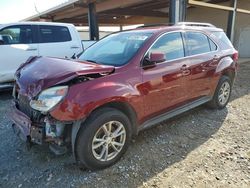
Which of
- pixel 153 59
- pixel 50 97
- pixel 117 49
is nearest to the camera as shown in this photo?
pixel 50 97

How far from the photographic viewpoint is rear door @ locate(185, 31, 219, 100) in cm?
428

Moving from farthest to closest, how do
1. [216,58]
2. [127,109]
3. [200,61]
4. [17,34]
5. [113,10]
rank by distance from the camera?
[113,10] → [17,34] → [216,58] → [200,61] → [127,109]

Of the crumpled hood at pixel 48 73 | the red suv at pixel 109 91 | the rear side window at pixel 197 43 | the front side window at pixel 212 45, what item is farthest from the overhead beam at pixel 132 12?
the crumpled hood at pixel 48 73

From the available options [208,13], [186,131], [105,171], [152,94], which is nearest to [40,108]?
[105,171]

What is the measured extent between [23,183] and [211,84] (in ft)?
11.8

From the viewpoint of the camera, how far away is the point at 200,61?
442cm

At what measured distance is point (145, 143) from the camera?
150 inches

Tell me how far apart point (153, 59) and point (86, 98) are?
3.81ft

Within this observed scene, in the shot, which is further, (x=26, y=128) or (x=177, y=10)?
(x=177, y=10)

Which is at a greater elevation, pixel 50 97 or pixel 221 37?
pixel 221 37

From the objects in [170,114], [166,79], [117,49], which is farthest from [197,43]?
[117,49]

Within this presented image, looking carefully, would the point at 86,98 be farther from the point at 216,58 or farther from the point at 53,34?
the point at 53,34

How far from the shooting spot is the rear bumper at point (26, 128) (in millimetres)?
2854

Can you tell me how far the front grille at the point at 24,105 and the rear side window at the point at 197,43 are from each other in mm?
2715
